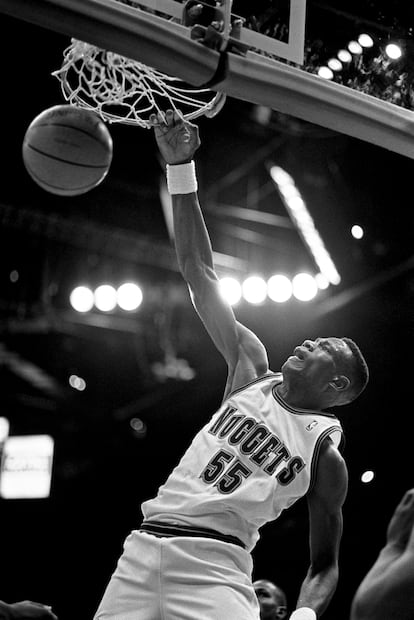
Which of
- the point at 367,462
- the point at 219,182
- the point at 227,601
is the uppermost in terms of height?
the point at 219,182

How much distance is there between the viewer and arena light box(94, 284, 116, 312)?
9273 millimetres

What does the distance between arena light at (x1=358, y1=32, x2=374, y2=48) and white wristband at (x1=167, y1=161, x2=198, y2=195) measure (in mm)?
836

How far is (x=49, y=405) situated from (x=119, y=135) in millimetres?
4187

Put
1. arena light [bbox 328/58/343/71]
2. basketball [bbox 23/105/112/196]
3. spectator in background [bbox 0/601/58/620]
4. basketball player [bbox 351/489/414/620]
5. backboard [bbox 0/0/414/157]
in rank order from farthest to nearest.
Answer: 1. spectator in background [bbox 0/601/58/620]
2. basketball [bbox 23/105/112/196]
3. arena light [bbox 328/58/343/71]
4. backboard [bbox 0/0/414/157]
5. basketball player [bbox 351/489/414/620]

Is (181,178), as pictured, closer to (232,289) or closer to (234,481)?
(234,481)

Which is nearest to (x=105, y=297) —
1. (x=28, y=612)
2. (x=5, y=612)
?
(x=28, y=612)

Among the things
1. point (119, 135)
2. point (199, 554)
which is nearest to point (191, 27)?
point (199, 554)

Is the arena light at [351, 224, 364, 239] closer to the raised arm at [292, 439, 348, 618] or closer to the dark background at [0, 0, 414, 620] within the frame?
the dark background at [0, 0, 414, 620]

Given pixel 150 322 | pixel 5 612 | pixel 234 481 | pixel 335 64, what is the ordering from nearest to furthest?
pixel 234 481 → pixel 335 64 → pixel 5 612 → pixel 150 322

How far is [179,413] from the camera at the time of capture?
10742mm

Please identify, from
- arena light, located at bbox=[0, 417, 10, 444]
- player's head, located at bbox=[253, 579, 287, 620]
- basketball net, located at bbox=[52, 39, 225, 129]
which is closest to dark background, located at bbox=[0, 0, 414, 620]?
arena light, located at bbox=[0, 417, 10, 444]

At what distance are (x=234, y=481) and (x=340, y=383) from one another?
78cm

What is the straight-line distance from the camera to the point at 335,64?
340 cm

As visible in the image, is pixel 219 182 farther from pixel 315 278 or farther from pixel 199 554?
pixel 199 554
